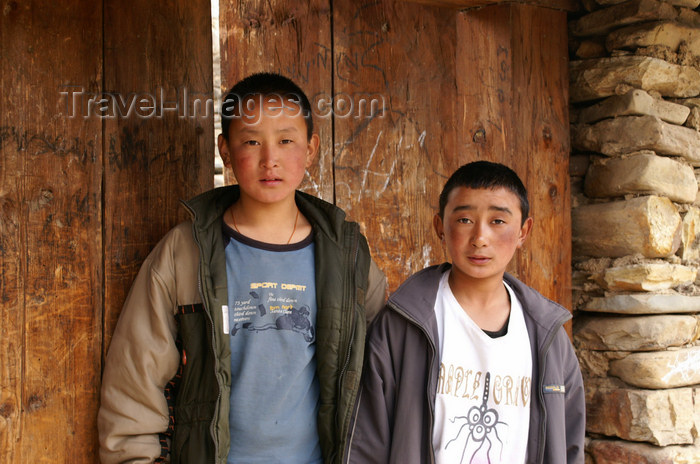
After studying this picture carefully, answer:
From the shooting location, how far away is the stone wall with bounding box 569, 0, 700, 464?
251 cm

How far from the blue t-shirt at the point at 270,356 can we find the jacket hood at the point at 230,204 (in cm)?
10

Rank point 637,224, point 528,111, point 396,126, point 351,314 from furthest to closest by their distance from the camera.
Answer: point 528,111 → point 637,224 → point 396,126 → point 351,314

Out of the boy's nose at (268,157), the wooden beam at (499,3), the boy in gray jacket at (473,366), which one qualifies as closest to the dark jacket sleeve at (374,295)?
the boy in gray jacket at (473,366)

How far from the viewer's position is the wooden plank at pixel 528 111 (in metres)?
2.57

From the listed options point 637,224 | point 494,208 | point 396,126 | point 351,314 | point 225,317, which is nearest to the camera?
point 225,317

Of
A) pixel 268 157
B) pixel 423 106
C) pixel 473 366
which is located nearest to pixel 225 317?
pixel 268 157

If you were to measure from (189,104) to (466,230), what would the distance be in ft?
3.14

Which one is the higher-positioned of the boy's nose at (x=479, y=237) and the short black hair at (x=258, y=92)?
the short black hair at (x=258, y=92)

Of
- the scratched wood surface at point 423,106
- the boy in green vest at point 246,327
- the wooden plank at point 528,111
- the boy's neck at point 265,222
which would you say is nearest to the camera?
the boy in green vest at point 246,327

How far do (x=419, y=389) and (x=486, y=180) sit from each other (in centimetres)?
67

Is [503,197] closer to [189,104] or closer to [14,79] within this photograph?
[189,104]

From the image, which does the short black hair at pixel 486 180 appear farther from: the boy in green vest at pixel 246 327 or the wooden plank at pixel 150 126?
the wooden plank at pixel 150 126

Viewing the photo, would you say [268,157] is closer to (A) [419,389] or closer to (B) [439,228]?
(B) [439,228]

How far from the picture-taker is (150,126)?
2086 mm
